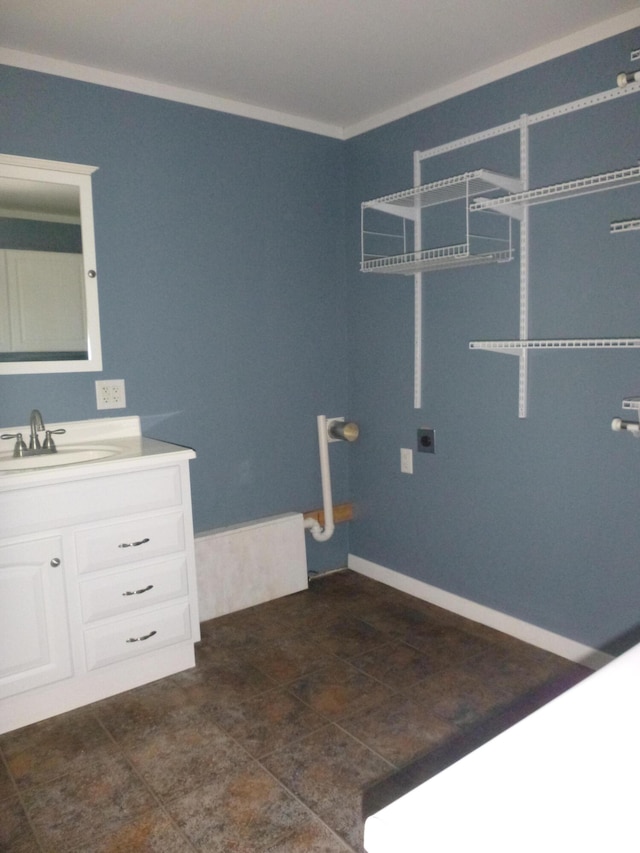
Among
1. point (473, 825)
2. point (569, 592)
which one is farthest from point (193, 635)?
point (473, 825)

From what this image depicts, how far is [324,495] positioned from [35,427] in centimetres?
139

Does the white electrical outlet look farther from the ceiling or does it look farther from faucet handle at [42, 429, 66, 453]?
the ceiling

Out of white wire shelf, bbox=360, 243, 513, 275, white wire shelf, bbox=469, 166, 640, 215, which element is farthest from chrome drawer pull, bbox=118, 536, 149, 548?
white wire shelf, bbox=469, 166, 640, 215

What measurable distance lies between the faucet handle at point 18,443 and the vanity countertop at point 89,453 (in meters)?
0.02

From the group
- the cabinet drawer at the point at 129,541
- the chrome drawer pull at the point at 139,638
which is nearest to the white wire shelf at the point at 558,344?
the cabinet drawer at the point at 129,541

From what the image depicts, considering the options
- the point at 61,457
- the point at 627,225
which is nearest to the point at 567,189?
the point at 627,225

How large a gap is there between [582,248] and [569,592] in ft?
4.03

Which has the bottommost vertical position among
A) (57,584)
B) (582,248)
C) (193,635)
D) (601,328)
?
(193,635)

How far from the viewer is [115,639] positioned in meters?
2.19

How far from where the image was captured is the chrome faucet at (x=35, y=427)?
2299mm

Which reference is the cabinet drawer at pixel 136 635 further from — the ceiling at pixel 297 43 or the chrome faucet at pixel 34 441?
the ceiling at pixel 297 43

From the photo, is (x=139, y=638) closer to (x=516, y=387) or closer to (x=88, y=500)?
(x=88, y=500)

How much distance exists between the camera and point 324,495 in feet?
10.4

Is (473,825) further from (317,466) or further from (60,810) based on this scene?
(317,466)
